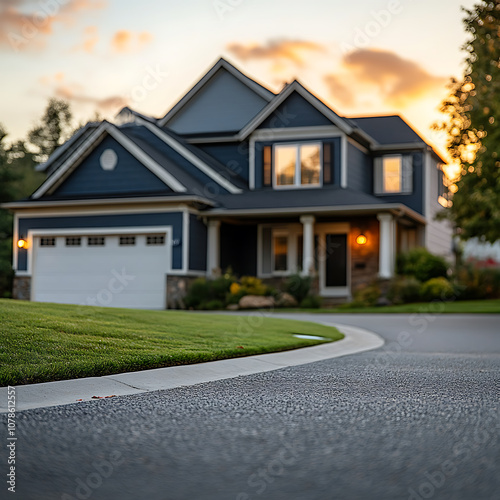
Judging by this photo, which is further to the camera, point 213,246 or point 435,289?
point 213,246

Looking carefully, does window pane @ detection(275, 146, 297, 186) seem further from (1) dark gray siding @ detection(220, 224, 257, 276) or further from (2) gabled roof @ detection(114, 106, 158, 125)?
(2) gabled roof @ detection(114, 106, 158, 125)

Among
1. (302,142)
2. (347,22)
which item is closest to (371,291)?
(302,142)

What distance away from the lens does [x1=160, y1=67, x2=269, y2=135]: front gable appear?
31766 millimetres

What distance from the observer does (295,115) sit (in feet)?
92.6

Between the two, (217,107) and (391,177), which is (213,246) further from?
(391,177)

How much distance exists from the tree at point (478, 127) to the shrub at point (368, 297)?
373 centimetres

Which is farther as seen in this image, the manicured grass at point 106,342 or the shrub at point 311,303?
the shrub at point 311,303

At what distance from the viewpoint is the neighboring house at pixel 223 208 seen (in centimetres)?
2562

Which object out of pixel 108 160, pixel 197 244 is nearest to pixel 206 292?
pixel 197 244

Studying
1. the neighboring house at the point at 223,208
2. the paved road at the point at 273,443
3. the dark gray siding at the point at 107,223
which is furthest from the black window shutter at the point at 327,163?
the paved road at the point at 273,443

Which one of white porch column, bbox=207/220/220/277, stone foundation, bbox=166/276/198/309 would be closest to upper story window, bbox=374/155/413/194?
white porch column, bbox=207/220/220/277

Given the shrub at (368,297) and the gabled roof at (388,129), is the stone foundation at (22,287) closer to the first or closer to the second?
the shrub at (368,297)

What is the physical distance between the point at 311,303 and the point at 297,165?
229 inches

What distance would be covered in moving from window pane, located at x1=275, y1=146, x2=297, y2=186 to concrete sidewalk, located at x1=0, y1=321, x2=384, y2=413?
16.6 metres
